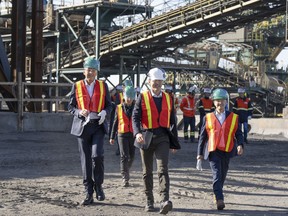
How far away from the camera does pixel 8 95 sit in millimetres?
21922

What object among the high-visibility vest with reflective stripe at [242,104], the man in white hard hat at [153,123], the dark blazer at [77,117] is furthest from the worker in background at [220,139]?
the high-visibility vest with reflective stripe at [242,104]

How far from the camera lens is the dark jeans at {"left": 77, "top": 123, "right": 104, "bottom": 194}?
27.3 ft

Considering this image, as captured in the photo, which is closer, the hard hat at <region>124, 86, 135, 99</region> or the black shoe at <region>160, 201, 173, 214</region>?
the black shoe at <region>160, 201, 173, 214</region>

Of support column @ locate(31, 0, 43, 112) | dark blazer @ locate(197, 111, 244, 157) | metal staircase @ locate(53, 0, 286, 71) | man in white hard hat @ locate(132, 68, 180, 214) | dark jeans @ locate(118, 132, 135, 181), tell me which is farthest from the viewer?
metal staircase @ locate(53, 0, 286, 71)

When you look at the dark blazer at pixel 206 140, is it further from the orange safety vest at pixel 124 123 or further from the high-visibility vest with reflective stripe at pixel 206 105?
the high-visibility vest with reflective stripe at pixel 206 105

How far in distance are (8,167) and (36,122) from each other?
903 cm

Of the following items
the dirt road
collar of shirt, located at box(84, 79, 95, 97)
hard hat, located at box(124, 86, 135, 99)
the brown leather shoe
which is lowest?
the dirt road

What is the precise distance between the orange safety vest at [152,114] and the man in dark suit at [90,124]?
2.37 ft

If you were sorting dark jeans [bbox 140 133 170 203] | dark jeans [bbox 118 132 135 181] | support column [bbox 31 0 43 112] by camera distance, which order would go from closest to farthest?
1. dark jeans [bbox 140 133 170 203]
2. dark jeans [bbox 118 132 135 181]
3. support column [bbox 31 0 43 112]

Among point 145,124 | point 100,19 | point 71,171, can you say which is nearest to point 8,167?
point 71,171

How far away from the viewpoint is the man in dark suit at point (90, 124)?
27.4 feet

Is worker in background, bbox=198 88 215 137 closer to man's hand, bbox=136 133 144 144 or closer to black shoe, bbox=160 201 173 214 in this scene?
man's hand, bbox=136 133 144 144

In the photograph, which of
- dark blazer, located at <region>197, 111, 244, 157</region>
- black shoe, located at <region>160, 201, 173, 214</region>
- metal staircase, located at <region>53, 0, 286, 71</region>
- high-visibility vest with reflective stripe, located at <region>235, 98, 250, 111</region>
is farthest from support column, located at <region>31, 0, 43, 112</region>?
black shoe, located at <region>160, 201, 173, 214</region>

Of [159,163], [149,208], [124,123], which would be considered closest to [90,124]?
[159,163]
